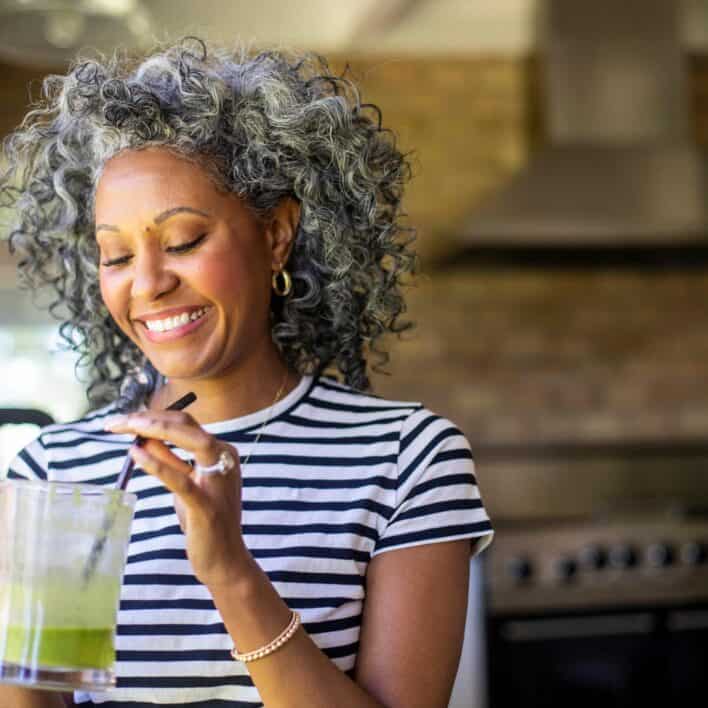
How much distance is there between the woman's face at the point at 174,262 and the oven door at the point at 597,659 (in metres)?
2.45

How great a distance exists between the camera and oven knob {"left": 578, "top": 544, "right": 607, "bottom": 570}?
3570mm

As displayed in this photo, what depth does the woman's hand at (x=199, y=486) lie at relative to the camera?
0.92 meters

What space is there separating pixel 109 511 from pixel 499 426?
3.55 metres

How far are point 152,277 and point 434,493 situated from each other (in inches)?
13.7

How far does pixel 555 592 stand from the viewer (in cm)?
356

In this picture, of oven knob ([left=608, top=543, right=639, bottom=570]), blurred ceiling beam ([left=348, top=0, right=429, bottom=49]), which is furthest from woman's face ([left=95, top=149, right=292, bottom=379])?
blurred ceiling beam ([left=348, top=0, right=429, bottom=49])

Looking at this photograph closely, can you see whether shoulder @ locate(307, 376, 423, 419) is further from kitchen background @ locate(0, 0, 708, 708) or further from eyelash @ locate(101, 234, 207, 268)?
kitchen background @ locate(0, 0, 708, 708)

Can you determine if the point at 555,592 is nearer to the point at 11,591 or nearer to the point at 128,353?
the point at 128,353

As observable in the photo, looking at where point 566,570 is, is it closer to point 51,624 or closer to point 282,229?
point 282,229

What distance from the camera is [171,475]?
0.91 metres

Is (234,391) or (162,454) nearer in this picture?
(162,454)

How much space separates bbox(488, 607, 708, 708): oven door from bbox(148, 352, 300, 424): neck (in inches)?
90.5

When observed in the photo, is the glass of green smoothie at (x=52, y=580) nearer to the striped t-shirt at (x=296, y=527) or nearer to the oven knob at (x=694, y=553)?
the striped t-shirt at (x=296, y=527)

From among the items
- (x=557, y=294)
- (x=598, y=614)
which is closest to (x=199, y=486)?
(x=598, y=614)
